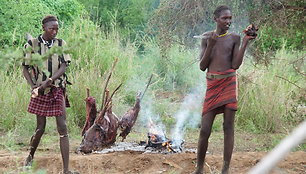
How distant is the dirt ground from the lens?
225 inches

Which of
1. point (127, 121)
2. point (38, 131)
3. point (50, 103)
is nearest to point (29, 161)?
point (38, 131)

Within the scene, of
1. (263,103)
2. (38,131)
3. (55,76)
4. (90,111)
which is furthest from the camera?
(263,103)

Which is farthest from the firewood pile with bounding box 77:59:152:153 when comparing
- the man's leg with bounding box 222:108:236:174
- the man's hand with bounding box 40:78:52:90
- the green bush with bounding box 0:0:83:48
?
the green bush with bounding box 0:0:83:48

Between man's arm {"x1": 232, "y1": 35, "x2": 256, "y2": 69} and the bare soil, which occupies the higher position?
man's arm {"x1": 232, "y1": 35, "x2": 256, "y2": 69}

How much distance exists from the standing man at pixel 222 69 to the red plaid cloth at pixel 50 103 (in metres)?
1.44

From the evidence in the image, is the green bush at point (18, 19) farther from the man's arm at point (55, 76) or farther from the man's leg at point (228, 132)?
the man's leg at point (228, 132)

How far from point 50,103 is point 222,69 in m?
1.74

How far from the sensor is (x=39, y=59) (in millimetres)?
2600

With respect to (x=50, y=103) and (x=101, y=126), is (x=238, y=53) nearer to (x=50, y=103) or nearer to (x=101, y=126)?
(x=50, y=103)

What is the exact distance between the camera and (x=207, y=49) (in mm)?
4820

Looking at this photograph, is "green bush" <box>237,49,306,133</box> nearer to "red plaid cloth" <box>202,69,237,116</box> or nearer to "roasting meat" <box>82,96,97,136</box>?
"roasting meat" <box>82,96,97,136</box>

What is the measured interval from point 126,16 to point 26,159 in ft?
47.8

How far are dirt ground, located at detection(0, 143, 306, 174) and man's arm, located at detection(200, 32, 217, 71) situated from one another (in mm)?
1280

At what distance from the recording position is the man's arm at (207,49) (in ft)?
15.8
